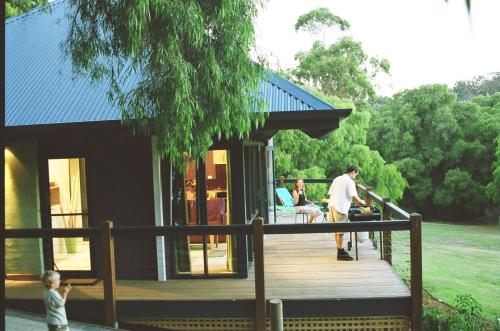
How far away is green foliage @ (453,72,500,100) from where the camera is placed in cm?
5808

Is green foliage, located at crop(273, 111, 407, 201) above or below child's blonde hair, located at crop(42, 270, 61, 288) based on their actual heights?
above

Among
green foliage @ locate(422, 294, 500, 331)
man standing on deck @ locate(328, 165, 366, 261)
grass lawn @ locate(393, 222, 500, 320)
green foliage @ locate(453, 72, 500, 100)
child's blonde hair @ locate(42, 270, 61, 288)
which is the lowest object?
grass lawn @ locate(393, 222, 500, 320)

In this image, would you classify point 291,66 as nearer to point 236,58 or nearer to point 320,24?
point 320,24

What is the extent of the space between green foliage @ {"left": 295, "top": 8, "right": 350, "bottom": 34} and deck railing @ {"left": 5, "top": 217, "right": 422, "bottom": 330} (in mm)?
25511

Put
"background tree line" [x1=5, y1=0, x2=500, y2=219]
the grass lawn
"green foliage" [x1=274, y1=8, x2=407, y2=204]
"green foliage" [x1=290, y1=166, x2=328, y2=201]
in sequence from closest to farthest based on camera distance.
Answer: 1. "background tree line" [x1=5, y1=0, x2=500, y2=219]
2. the grass lawn
3. "green foliage" [x1=290, y1=166, x2=328, y2=201]
4. "green foliage" [x1=274, y1=8, x2=407, y2=204]

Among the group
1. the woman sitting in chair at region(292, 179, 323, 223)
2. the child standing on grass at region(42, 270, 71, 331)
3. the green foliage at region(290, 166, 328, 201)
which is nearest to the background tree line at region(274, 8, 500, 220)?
the green foliage at region(290, 166, 328, 201)

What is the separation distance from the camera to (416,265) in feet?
18.8

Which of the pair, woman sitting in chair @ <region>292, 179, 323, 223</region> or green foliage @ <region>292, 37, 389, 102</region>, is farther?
green foliage @ <region>292, 37, 389, 102</region>

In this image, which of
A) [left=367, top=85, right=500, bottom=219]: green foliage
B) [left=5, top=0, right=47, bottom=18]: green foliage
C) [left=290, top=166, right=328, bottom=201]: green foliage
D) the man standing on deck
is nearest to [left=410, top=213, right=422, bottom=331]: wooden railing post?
the man standing on deck

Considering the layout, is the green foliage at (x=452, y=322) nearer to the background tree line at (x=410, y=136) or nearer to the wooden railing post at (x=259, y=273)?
the wooden railing post at (x=259, y=273)

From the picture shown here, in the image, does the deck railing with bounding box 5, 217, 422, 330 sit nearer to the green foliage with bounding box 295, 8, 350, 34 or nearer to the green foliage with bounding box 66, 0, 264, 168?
the green foliage with bounding box 66, 0, 264, 168

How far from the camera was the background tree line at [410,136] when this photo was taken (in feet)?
78.4

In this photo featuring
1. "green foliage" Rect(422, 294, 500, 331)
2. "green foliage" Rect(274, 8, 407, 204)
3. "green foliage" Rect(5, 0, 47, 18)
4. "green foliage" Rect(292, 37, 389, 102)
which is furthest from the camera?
"green foliage" Rect(292, 37, 389, 102)

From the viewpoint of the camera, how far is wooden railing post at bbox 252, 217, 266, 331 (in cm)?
582
